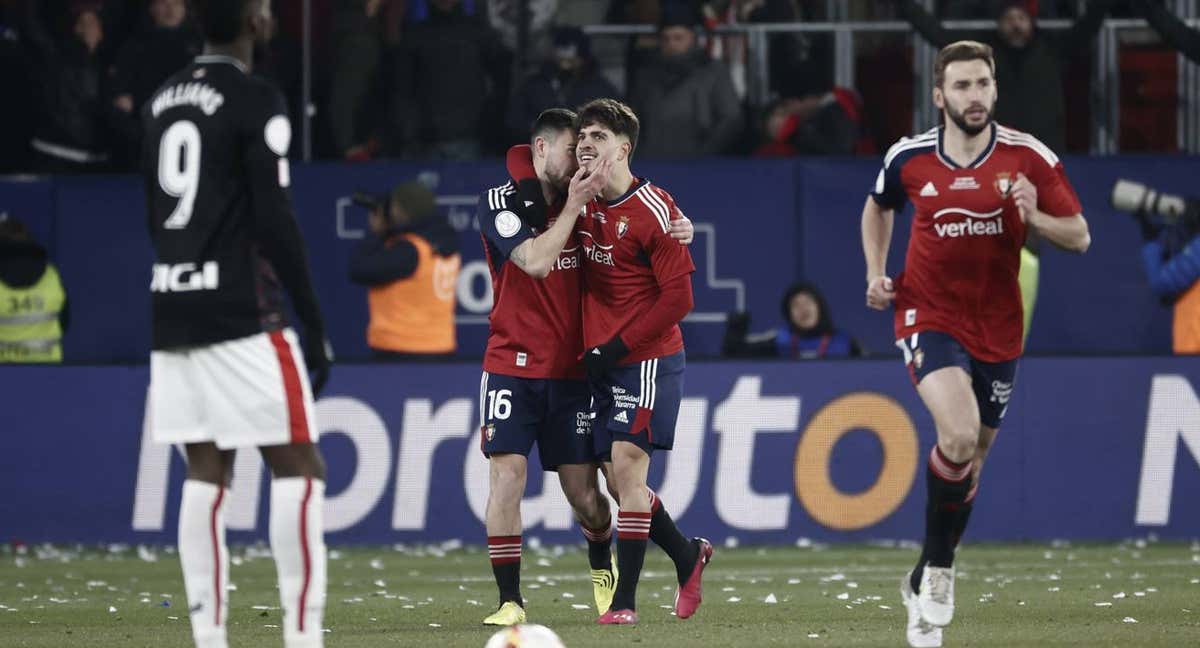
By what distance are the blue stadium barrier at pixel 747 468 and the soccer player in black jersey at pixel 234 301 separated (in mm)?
7372

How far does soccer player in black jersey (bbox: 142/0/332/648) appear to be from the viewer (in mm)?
6727

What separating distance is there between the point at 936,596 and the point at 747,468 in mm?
5908

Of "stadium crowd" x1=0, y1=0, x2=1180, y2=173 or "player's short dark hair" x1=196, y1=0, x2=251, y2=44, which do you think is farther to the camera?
"stadium crowd" x1=0, y1=0, x2=1180, y2=173

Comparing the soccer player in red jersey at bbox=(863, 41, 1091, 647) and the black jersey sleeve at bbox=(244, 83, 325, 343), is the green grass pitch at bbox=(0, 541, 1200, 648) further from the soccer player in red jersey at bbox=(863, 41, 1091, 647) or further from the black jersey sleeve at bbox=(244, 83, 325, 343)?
the black jersey sleeve at bbox=(244, 83, 325, 343)

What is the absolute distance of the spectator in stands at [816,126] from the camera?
1702 cm

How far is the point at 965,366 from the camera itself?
8789mm

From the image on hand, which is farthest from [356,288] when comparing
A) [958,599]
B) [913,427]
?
[958,599]

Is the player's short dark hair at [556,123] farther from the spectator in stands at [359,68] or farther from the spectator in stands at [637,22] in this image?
the spectator in stands at [359,68]

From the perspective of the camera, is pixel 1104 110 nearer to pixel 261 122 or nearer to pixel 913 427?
pixel 913 427

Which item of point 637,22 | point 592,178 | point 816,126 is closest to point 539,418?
point 592,178

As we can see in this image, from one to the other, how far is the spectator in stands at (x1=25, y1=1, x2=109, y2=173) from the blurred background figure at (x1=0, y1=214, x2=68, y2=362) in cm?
139

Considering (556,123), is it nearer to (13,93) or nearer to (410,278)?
(410,278)

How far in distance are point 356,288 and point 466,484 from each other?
3.70m

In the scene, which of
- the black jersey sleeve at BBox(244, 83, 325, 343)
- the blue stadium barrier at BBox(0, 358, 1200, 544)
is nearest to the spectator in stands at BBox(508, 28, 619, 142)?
the blue stadium barrier at BBox(0, 358, 1200, 544)
